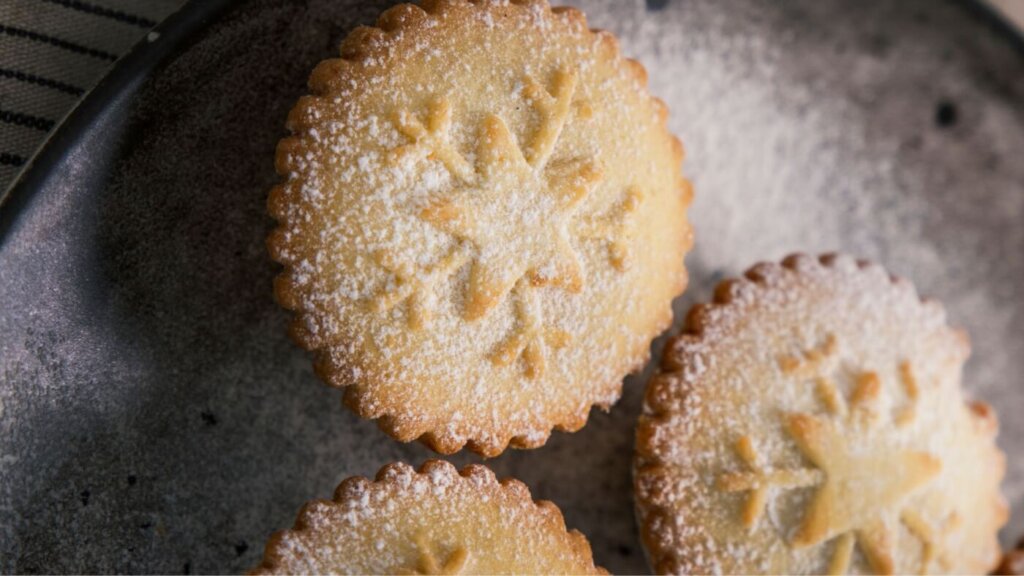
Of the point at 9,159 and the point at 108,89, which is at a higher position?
the point at 108,89

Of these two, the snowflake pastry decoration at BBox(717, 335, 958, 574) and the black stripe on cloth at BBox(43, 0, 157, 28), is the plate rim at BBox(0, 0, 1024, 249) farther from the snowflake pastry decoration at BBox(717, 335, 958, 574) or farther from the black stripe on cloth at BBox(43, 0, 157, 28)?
the snowflake pastry decoration at BBox(717, 335, 958, 574)

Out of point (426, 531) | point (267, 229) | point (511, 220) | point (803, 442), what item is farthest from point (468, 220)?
point (803, 442)

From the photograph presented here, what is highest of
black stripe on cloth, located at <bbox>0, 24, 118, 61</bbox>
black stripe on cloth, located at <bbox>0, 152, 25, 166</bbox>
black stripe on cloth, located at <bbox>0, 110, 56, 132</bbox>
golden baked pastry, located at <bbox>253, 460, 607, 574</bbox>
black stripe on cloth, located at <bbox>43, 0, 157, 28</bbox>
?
black stripe on cloth, located at <bbox>43, 0, 157, 28</bbox>

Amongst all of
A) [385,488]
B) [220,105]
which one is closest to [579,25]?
[220,105]

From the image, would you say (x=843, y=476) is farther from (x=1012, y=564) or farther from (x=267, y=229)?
(x=267, y=229)

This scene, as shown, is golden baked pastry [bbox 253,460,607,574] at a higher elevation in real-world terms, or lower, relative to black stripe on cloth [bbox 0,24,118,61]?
lower

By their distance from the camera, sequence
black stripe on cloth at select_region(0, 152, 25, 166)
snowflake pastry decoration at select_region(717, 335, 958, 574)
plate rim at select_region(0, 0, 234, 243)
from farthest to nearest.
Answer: snowflake pastry decoration at select_region(717, 335, 958, 574)
black stripe on cloth at select_region(0, 152, 25, 166)
plate rim at select_region(0, 0, 234, 243)

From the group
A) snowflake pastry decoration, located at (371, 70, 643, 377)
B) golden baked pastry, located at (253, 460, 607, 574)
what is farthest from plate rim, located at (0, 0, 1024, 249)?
golden baked pastry, located at (253, 460, 607, 574)

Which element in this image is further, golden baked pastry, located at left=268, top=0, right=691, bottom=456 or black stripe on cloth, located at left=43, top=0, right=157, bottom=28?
black stripe on cloth, located at left=43, top=0, right=157, bottom=28
